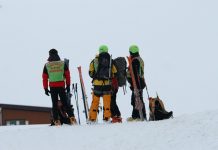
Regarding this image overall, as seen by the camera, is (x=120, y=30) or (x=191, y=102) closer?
(x=191, y=102)

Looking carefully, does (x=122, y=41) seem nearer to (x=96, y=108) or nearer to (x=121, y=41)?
(x=121, y=41)

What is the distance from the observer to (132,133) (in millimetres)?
12539

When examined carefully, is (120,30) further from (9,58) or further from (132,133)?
(132,133)

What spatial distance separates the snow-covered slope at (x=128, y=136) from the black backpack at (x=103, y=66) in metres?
1.44

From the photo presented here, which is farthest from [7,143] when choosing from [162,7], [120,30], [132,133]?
[162,7]

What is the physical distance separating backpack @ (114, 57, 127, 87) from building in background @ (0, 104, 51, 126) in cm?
1677

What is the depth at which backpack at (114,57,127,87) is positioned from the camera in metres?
15.5

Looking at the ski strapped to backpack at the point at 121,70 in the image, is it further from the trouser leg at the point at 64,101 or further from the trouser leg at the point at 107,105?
the trouser leg at the point at 64,101

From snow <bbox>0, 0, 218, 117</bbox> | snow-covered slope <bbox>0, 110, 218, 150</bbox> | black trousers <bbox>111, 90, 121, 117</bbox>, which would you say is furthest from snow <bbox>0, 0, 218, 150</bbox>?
snow-covered slope <bbox>0, 110, 218, 150</bbox>

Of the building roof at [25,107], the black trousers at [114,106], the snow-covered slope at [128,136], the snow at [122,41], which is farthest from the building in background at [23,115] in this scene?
the snow at [122,41]

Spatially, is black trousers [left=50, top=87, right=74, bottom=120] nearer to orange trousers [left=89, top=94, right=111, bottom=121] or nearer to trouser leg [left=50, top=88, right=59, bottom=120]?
trouser leg [left=50, top=88, right=59, bottom=120]

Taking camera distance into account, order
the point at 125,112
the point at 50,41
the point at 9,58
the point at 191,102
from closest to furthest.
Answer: the point at 125,112 → the point at 191,102 → the point at 9,58 → the point at 50,41

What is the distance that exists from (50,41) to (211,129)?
8868cm

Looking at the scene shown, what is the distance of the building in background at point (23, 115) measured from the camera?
104 feet
